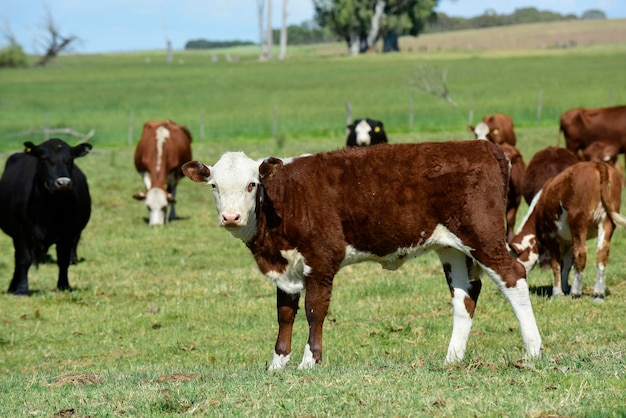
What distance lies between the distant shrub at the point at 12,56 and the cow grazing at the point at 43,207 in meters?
88.4

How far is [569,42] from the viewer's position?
368ft

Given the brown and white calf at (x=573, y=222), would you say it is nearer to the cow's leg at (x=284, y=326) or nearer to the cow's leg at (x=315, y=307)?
the cow's leg at (x=315, y=307)

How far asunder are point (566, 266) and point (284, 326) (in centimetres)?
521

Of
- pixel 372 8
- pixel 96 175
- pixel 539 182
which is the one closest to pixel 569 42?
pixel 372 8

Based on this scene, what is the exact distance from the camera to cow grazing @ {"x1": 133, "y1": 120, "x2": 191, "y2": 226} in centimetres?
2131

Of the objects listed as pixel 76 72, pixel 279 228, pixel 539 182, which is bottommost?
pixel 76 72

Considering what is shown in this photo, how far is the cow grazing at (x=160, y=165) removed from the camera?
21.3 metres

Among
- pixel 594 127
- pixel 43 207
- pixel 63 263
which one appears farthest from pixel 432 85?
pixel 43 207

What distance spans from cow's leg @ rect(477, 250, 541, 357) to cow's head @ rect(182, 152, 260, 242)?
1.91 m

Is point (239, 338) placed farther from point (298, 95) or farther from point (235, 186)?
point (298, 95)

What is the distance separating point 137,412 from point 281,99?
162 feet

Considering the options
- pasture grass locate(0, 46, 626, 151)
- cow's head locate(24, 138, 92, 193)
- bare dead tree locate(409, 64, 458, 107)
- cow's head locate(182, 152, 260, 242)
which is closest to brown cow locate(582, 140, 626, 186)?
cow's head locate(24, 138, 92, 193)

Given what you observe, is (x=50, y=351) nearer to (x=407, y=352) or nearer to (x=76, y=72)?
(x=407, y=352)

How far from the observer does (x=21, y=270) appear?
45.5ft
